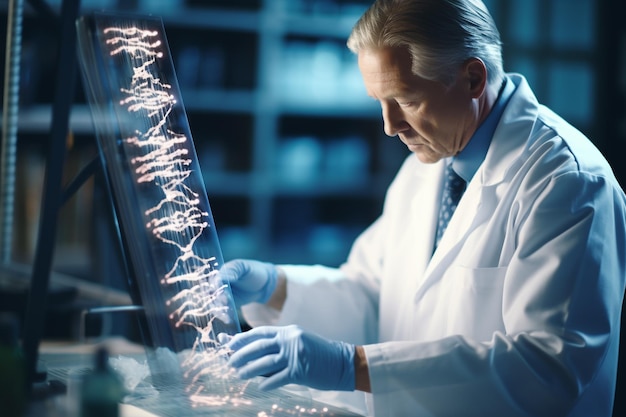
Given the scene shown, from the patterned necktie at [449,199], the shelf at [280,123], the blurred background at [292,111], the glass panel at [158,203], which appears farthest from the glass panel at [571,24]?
the glass panel at [158,203]

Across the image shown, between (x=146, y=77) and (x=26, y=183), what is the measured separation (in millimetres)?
2012

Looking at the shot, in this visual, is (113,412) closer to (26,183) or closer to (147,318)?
(147,318)

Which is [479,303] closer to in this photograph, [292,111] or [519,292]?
[519,292]

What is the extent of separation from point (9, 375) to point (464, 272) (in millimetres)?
860

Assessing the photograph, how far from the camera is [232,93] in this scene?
11.6ft

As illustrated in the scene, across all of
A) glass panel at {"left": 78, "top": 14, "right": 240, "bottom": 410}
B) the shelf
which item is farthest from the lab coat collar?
the shelf

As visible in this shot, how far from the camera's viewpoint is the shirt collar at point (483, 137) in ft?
5.10

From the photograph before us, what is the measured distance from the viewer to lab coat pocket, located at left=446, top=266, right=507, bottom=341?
141 cm

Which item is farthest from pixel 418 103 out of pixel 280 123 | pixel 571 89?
pixel 571 89

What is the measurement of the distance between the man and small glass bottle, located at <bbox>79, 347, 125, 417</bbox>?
0.35 meters

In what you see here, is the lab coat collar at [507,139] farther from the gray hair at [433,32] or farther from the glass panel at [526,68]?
the glass panel at [526,68]

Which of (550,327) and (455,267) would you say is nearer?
(550,327)

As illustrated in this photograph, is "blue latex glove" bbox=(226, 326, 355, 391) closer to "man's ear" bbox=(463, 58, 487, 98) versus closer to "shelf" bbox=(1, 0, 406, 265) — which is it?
"man's ear" bbox=(463, 58, 487, 98)

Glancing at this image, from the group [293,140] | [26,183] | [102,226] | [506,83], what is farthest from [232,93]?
[506,83]
